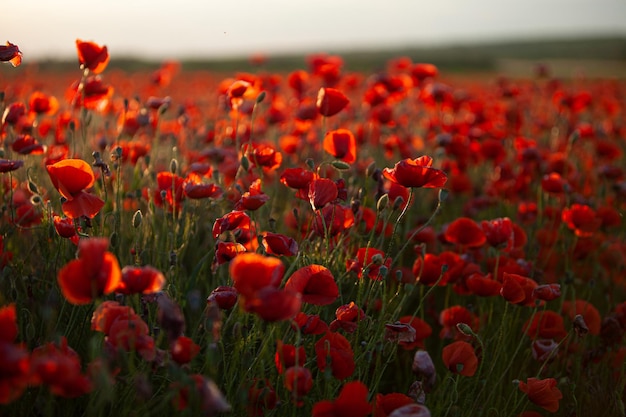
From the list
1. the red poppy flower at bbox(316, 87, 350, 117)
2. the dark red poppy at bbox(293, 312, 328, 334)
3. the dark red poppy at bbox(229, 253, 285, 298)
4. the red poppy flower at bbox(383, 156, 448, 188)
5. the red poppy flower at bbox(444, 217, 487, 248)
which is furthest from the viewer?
the red poppy flower at bbox(316, 87, 350, 117)

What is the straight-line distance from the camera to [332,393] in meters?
1.75

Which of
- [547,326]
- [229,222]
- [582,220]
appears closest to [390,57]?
[582,220]

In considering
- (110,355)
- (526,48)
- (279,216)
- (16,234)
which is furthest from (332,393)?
(526,48)

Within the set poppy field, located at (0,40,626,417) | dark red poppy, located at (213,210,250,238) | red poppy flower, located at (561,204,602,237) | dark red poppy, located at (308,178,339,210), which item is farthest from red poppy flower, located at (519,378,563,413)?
red poppy flower, located at (561,204,602,237)

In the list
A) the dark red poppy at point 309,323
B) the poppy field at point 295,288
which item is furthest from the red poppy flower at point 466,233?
the dark red poppy at point 309,323

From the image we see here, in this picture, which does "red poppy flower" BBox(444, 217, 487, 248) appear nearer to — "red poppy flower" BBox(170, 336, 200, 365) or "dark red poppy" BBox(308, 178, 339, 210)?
"dark red poppy" BBox(308, 178, 339, 210)

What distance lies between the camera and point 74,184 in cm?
180

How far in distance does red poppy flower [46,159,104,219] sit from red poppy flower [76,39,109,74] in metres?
1.01

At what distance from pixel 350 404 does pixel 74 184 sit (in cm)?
98

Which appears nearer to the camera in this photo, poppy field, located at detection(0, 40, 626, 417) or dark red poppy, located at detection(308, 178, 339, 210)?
poppy field, located at detection(0, 40, 626, 417)

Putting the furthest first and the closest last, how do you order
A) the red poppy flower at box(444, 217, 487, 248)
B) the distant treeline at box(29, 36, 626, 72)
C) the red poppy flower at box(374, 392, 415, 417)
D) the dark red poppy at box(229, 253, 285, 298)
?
the distant treeline at box(29, 36, 626, 72) < the red poppy flower at box(444, 217, 487, 248) < the red poppy flower at box(374, 392, 415, 417) < the dark red poppy at box(229, 253, 285, 298)

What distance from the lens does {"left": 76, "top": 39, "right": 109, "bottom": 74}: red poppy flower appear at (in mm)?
2641

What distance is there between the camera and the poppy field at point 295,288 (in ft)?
4.44

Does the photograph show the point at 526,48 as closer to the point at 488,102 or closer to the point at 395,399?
the point at 488,102
